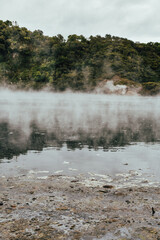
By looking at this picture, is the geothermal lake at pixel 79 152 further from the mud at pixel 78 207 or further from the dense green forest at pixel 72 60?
Answer: the dense green forest at pixel 72 60

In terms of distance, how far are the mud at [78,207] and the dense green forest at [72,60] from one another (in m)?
87.4

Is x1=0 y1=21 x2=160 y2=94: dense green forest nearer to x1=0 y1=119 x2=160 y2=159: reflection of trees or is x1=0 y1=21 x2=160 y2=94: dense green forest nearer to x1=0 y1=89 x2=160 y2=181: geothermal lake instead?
x1=0 y1=119 x2=160 y2=159: reflection of trees

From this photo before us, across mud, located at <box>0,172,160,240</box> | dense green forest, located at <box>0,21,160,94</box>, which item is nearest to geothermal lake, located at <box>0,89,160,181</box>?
mud, located at <box>0,172,160,240</box>

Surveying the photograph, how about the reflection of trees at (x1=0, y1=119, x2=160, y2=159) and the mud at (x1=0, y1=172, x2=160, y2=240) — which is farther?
the reflection of trees at (x1=0, y1=119, x2=160, y2=159)

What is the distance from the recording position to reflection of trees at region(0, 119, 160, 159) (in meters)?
11.2

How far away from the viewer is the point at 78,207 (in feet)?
17.5

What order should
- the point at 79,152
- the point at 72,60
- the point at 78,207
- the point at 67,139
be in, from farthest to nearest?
1. the point at 72,60
2. the point at 67,139
3. the point at 79,152
4. the point at 78,207

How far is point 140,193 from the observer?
6.17 meters

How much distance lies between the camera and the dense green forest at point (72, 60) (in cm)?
10125

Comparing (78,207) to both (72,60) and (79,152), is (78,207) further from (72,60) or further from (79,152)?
(72,60)

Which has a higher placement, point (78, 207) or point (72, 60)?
point (72, 60)

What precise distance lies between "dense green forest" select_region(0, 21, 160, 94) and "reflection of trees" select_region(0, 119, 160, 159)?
7887 centimetres

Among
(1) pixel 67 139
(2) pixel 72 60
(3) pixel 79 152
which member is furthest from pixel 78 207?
(2) pixel 72 60

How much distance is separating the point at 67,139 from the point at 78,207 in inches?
315
